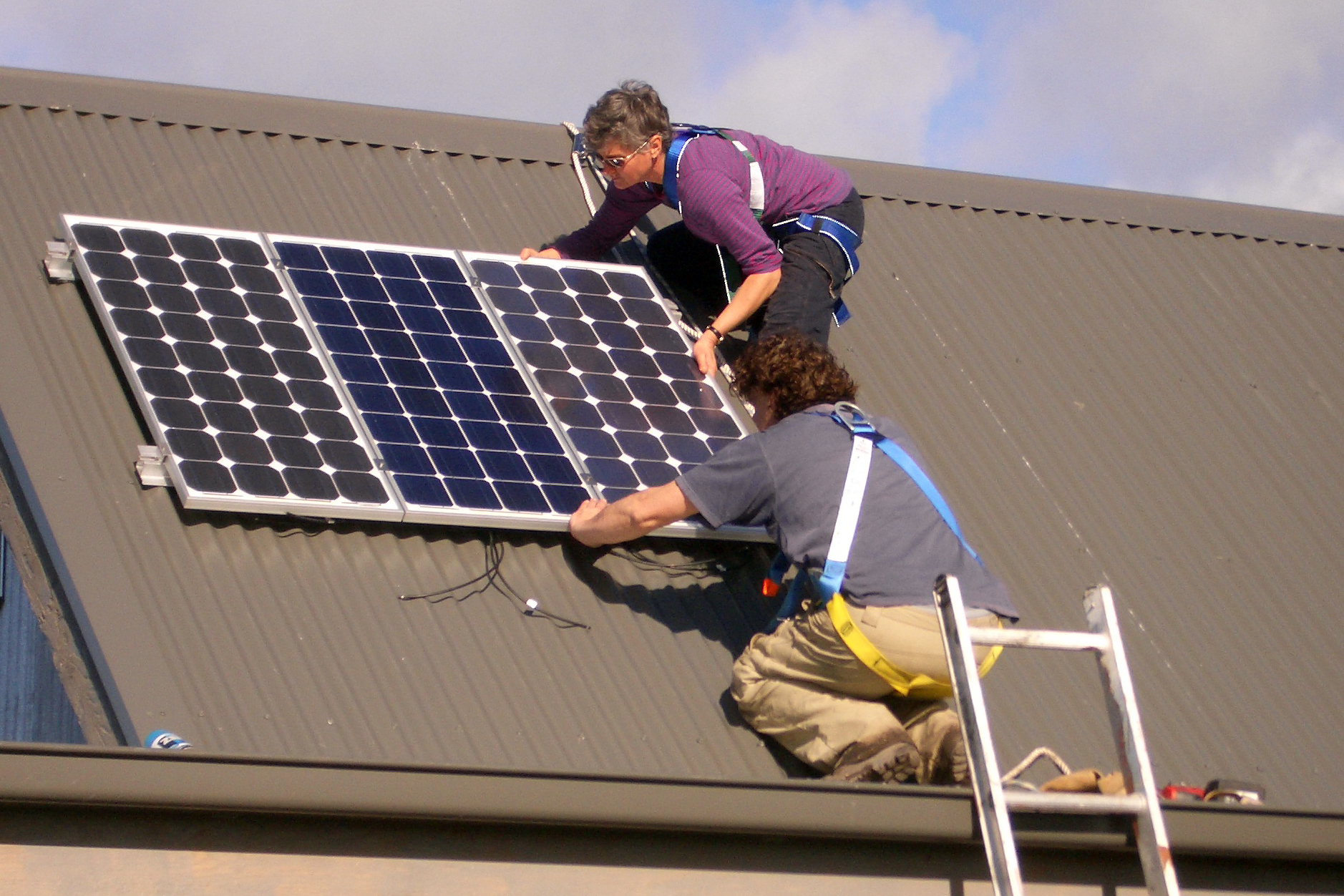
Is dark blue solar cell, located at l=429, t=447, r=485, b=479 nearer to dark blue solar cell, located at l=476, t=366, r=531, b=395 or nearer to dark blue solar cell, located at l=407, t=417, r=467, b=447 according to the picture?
dark blue solar cell, located at l=407, t=417, r=467, b=447

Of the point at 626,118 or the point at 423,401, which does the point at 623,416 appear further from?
the point at 626,118

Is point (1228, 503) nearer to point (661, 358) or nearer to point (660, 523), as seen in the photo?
point (661, 358)

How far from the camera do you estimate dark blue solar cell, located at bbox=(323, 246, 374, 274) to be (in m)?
8.26

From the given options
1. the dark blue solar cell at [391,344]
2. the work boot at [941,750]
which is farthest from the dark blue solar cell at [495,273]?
the work boot at [941,750]

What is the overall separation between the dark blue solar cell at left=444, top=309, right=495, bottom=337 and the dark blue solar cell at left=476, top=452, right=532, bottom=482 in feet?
3.10

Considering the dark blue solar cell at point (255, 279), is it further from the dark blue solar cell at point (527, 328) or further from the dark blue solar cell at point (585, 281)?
the dark blue solar cell at point (585, 281)

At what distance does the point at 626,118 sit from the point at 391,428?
76.9 inches

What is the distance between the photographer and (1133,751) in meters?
5.66

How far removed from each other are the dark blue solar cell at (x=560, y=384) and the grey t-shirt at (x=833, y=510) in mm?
1456

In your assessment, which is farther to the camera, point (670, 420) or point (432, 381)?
point (670, 420)

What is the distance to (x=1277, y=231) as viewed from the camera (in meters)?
11.5

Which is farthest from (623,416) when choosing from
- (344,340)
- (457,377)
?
(344,340)

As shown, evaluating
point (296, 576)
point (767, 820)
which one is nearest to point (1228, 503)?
point (767, 820)

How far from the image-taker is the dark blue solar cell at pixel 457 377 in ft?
25.1
